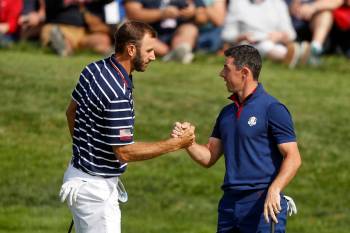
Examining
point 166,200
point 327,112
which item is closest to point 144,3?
point 327,112

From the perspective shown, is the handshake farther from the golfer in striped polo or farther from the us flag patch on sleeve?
the us flag patch on sleeve

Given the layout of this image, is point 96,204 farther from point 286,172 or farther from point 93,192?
point 286,172

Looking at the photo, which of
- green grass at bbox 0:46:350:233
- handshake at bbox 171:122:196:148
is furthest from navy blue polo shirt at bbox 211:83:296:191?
green grass at bbox 0:46:350:233

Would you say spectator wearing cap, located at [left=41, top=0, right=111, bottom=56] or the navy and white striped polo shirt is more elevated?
the navy and white striped polo shirt

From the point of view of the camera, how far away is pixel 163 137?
15.8 meters

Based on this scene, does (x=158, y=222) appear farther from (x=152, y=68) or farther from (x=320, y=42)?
(x=320, y=42)

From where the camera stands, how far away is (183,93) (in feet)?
57.2

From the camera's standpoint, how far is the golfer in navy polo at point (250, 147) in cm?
871

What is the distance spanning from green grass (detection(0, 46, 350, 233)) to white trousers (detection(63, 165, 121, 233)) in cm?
369

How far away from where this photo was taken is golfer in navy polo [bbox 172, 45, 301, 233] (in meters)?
8.71

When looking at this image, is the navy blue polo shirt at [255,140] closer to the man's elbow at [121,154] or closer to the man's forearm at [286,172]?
the man's forearm at [286,172]

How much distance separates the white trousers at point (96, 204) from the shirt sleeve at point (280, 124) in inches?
47.9

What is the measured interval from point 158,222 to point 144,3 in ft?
21.6

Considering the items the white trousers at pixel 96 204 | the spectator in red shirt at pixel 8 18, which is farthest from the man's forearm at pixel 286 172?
the spectator in red shirt at pixel 8 18
